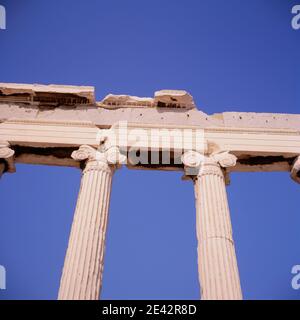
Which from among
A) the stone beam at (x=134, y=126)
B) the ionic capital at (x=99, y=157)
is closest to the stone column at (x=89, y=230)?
the ionic capital at (x=99, y=157)

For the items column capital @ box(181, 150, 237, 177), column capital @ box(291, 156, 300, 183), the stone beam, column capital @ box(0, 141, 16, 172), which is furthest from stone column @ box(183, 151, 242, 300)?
column capital @ box(0, 141, 16, 172)

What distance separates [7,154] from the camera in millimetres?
18500

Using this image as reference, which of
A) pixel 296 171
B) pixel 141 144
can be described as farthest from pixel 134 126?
pixel 296 171

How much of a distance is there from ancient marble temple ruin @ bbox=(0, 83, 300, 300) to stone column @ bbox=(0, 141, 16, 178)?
0.04m

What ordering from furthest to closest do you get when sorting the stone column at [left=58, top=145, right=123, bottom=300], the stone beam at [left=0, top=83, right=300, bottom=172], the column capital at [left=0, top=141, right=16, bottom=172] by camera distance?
the stone beam at [left=0, top=83, right=300, bottom=172] < the column capital at [left=0, top=141, right=16, bottom=172] < the stone column at [left=58, top=145, right=123, bottom=300]

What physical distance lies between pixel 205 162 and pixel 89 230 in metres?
5.95

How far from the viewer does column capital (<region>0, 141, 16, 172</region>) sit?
18453 mm

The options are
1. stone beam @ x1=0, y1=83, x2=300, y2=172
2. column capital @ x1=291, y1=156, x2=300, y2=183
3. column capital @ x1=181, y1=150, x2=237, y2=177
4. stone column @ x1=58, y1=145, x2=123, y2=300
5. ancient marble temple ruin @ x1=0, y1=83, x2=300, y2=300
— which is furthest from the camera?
stone beam @ x1=0, y1=83, x2=300, y2=172

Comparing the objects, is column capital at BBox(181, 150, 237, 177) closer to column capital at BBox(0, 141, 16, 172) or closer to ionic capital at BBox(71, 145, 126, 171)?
ionic capital at BBox(71, 145, 126, 171)

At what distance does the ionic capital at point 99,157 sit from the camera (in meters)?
17.9

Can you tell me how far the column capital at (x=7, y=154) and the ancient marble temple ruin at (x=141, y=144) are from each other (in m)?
0.04

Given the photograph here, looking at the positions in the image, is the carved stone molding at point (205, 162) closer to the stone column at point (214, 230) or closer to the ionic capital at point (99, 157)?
the stone column at point (214, 230)
